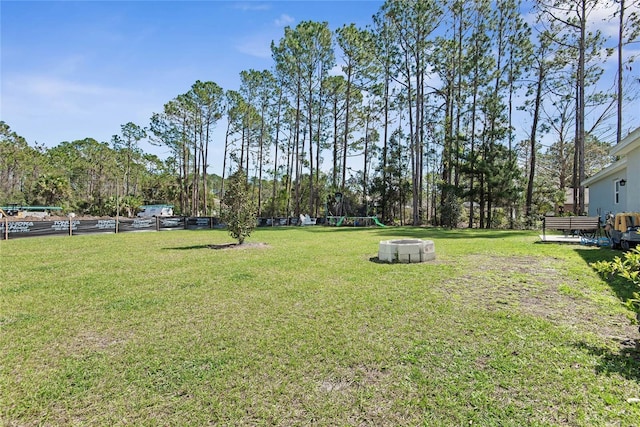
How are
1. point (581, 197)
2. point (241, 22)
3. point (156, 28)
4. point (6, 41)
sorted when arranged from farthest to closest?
1. point (581, 197)
2. point (241, 22)
3. point (156, 28)
4. point (6, 41)

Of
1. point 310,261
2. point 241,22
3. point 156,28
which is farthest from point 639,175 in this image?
point 156,28

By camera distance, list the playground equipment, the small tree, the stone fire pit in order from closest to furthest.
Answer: the stone fire pit → the small tree → the playground equipment

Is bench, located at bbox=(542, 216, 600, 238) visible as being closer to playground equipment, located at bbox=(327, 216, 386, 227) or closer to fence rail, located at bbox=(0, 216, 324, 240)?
fence rail, located at bbox=(0, 216, 324, 240)

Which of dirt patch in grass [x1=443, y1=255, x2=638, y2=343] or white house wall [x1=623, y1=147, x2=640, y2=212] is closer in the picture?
dirt patch in grass [x1=443, y1=255, x2=638, y2=343]

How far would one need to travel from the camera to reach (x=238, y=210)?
1088 centimetres

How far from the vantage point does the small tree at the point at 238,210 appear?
10.8 meters

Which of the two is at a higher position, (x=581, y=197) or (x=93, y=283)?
(x=581, y=197)

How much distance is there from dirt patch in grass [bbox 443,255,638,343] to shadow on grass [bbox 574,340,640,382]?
0.94 ft

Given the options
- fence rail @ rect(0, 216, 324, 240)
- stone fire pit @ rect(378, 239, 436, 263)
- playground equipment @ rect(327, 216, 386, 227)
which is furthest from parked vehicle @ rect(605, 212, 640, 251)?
playground equipment @ rect(327, 216, 386, 227)

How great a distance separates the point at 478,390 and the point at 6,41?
797 centimetres

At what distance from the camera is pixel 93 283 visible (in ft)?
18.7

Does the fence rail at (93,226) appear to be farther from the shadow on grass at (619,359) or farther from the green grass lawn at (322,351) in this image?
the shadow on grass at (619,359)

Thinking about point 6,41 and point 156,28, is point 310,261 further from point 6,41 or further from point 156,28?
A: point 6,41

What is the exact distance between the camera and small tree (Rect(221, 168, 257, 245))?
10.8 meters
